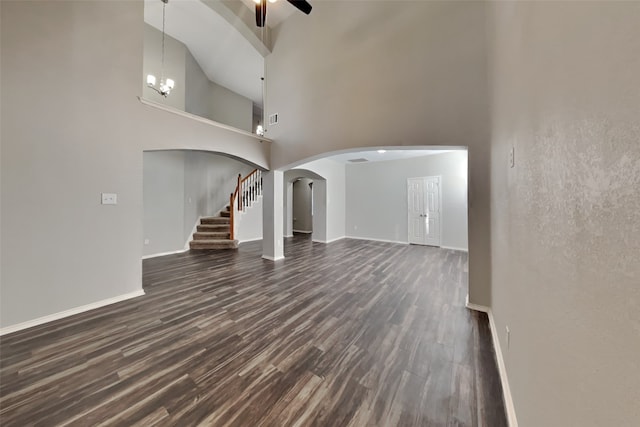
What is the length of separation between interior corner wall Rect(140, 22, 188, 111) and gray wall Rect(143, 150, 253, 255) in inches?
53.5

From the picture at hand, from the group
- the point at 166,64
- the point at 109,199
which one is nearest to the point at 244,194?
the point at 166,64

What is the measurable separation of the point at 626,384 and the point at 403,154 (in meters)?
6.56

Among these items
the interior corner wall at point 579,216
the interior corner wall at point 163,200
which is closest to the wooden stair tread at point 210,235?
the interior corner wall at point 163,200

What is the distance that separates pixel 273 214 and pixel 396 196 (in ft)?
13.7

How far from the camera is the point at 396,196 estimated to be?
7.15 meters

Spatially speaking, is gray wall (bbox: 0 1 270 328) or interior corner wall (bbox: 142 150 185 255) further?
interior corner wall (bbox: 142 150 185 255)

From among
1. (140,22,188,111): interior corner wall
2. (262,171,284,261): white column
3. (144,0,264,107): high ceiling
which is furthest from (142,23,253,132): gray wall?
(262,171,284,261): white column

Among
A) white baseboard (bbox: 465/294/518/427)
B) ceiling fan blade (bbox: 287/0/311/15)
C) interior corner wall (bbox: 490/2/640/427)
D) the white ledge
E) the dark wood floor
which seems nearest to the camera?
interior corner wall (bbox: 490/2/640/427)

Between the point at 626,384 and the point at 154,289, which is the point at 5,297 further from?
the point at 626,384

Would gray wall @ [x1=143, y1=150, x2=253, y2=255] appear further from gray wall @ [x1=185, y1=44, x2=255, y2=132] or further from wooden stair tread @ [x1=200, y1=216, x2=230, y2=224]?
gray wall @ [x1=185, y1=44, x2=255, y2=132]

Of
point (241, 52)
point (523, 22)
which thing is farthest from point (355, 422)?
point (241, 52)

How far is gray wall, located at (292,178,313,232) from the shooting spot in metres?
9.67

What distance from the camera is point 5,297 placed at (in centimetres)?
224

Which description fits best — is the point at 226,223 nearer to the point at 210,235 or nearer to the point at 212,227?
the point at 212,227
